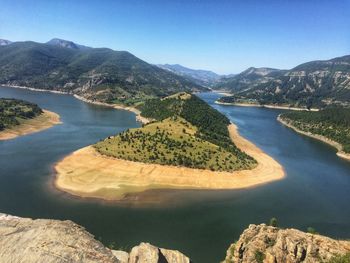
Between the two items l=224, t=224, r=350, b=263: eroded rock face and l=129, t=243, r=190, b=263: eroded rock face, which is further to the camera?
l=224, t=224, r=350, b=263: eroded rock face

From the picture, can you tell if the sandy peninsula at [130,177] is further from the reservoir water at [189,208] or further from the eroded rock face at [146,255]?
the eroded rock face at [146,255]

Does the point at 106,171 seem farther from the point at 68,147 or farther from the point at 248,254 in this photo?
the point at 248,254

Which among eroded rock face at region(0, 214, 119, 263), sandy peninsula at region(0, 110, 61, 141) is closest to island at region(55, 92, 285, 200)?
sandy peninsula at region(0, 110, 61, 141)

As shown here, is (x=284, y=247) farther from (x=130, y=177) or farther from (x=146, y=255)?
(x=130, y=177)

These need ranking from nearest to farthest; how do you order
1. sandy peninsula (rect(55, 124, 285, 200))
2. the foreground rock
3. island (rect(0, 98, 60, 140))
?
the foreground rock
sandy peninsula (rect(55, 124, 285, 200))
island (rect(0, 98, 60, 140))

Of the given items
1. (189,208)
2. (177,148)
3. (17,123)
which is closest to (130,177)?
(189,208)

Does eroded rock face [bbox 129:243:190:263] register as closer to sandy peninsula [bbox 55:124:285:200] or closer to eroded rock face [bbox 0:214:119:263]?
eroded rock face [bbox 0:214:119:263]

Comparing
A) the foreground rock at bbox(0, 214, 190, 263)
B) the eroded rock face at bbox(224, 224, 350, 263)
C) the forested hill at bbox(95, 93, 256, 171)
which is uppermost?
the foreground rock at bbox(0, 214, 190, 263)
